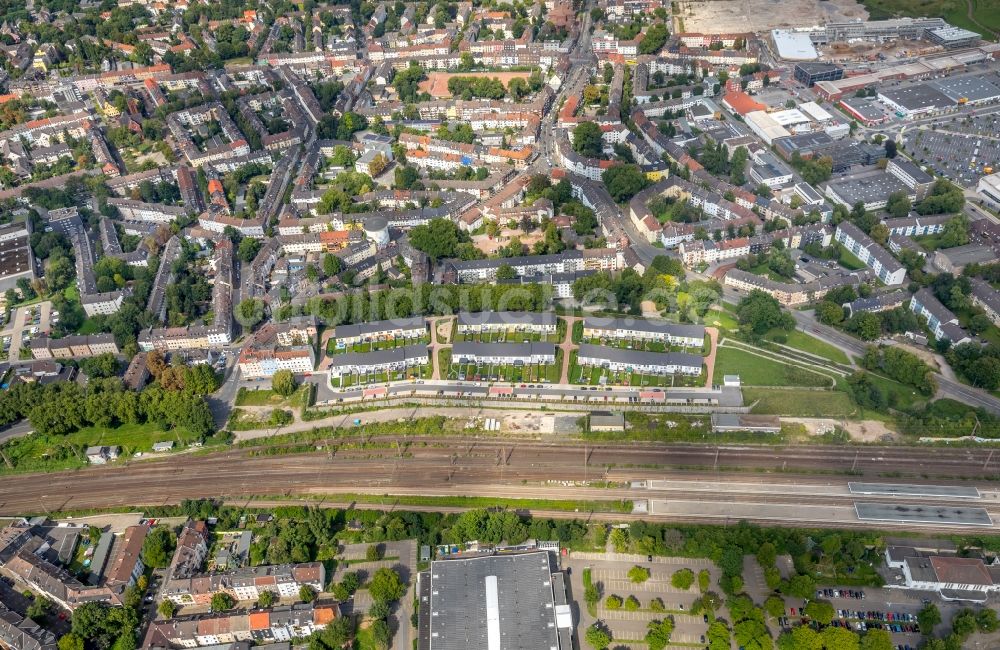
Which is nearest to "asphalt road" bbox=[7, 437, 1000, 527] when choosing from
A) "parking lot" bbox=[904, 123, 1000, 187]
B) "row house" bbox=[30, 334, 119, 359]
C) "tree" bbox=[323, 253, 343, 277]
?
"row house" bbox=[30, 334, 119, 359]

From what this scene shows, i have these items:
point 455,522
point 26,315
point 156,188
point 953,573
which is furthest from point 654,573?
point 156,188

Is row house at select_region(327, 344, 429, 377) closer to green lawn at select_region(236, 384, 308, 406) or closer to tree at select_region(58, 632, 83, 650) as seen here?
green lawn at select_region(236, 384, 308, 406)

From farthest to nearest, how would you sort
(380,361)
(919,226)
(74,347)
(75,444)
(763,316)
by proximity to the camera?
(919,226) < (74,347) < (763,316) < (380,361) < (75,444)

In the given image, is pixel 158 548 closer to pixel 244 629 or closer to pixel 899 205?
pixel 244 629

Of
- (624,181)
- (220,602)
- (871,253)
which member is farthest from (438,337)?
(871,253)

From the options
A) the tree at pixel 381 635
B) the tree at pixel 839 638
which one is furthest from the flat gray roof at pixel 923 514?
the tree at pixel 381 635

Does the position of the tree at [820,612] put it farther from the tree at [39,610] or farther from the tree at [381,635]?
the tree at [39,610]
